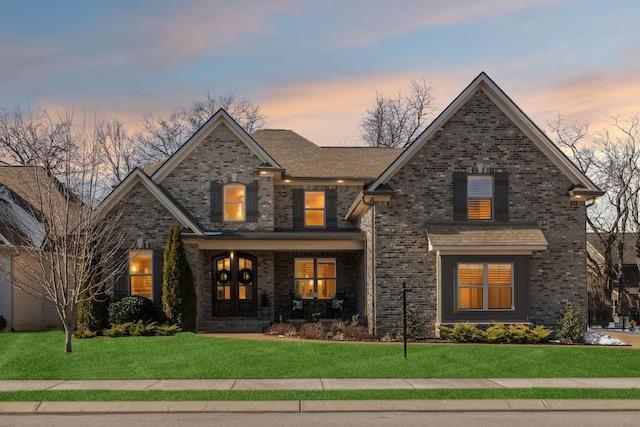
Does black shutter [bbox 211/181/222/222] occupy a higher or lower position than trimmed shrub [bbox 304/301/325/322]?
higher

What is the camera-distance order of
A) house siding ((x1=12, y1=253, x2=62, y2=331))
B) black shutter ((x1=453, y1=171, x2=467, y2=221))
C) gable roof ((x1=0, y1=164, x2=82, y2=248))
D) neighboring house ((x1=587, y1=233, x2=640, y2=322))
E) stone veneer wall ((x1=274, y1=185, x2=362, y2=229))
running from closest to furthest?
1. gable roof ((x1=0, y1=164, x2=82, y2=248))
2. black shutter ((x1=453, y1=171, x2=467, y2=221))
3. house siding ((x1=12, y1=253, x2=62, y2=331))
4. stone veneer wall ((x1=274, y1=185, x2=362, y2=229))
5. neighboring house ((x1=587, y1=233, x2=640, y2=322))

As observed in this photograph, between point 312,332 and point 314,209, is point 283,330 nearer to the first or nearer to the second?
point 312,332

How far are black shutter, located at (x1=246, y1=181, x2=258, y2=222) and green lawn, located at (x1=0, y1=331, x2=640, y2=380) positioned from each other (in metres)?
8.80

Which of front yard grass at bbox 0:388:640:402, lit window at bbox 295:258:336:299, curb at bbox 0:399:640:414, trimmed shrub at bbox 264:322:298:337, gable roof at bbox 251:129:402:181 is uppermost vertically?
gable roof at bbox 251:129:402:181

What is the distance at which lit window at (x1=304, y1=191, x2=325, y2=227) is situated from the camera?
29145 millimetres

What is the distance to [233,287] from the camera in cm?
2805

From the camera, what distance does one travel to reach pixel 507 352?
17953mm

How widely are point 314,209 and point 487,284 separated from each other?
8694 mm

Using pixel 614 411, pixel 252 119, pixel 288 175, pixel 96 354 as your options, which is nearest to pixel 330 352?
pixel 96 354

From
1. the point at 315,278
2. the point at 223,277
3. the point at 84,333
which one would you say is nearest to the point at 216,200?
the point at 223,277

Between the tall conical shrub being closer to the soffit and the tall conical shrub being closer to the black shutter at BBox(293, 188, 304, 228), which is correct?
the black shutter at BBox(293, 188, 304, 228)

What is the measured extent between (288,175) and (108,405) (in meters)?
17.6

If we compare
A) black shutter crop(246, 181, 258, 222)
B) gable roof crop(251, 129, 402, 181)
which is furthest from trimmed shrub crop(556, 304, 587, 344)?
black shutter crop(246, 181, 258, 222)

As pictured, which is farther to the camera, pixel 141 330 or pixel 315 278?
pixel 315 278
